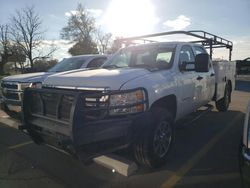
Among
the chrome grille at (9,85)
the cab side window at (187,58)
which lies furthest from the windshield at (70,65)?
the cab side window at (187,58)

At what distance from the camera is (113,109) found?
3.93 meters

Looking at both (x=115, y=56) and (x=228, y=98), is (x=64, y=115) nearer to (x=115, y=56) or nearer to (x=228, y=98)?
(x=115, y=56)

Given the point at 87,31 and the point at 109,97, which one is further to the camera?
the point at 87,31

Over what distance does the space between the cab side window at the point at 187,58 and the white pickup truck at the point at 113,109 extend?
42mm

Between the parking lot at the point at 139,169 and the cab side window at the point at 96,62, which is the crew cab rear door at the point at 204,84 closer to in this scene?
the parking lot at the point at 139,169

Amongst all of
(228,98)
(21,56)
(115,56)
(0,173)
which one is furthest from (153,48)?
(21,56)

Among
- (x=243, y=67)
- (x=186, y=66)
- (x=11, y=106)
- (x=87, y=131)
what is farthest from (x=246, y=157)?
(x=243, y=67)

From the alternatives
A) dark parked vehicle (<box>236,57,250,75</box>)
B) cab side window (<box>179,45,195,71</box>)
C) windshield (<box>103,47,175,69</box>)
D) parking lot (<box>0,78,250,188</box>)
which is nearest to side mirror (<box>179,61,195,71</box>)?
cab side window (<box>179,45,195,71</box>)

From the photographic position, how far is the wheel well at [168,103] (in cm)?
474

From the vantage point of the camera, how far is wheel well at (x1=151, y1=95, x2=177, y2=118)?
474cm

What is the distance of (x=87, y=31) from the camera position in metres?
59.4

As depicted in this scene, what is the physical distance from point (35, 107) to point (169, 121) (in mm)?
2012

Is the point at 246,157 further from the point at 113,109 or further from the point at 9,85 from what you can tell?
the point at 9,85

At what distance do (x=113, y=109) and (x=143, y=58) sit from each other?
86.8 inches
